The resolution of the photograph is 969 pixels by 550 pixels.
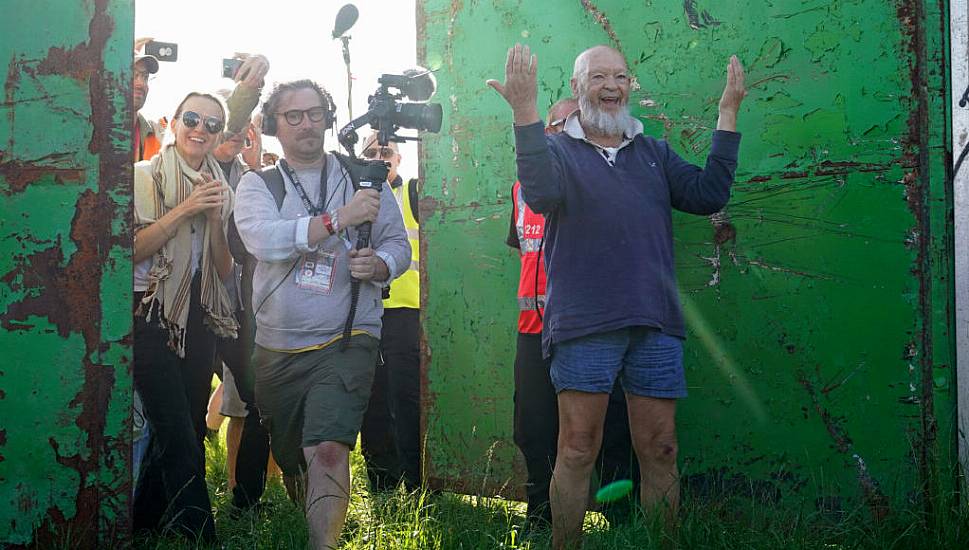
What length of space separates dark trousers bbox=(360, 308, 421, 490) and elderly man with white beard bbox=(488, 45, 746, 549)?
1.74 m

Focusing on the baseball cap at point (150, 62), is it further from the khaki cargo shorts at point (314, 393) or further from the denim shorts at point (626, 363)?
the denim shorts at point (626, 363)

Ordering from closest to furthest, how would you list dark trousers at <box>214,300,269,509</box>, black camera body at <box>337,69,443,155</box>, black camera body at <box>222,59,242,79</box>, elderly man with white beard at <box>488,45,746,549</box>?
elderly man with white beard at <box>488,45,746,549</box>
black camera body at <box>337,69,443,155</box>
dark trousers at <box>214,300,269,509</box>
black camera body at <box>222,59,242,79</box>

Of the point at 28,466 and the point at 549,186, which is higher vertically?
the point at 549,186

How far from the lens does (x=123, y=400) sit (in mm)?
3504

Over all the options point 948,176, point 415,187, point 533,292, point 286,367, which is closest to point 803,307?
point 948,176

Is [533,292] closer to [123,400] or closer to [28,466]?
[123,400]

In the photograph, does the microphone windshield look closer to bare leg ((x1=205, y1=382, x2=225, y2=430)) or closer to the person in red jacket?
the person in red jacket

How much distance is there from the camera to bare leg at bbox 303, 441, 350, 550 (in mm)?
3334

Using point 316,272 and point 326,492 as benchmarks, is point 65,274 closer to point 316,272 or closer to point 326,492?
point 316,272

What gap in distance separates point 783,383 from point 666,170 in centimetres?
99

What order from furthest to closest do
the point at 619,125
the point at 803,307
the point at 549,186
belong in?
1. the point at 803,307
2. the point at 619,125
3. the point at 549,186

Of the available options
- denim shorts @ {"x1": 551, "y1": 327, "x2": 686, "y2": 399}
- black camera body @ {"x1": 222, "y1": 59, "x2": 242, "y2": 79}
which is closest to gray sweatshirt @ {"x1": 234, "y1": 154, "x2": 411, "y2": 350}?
denim shorts @ {"x1": 551, "y1": 327, "x2": 686, "y2": 399}

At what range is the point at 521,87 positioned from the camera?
324 centimetres

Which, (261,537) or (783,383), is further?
(783,383)
